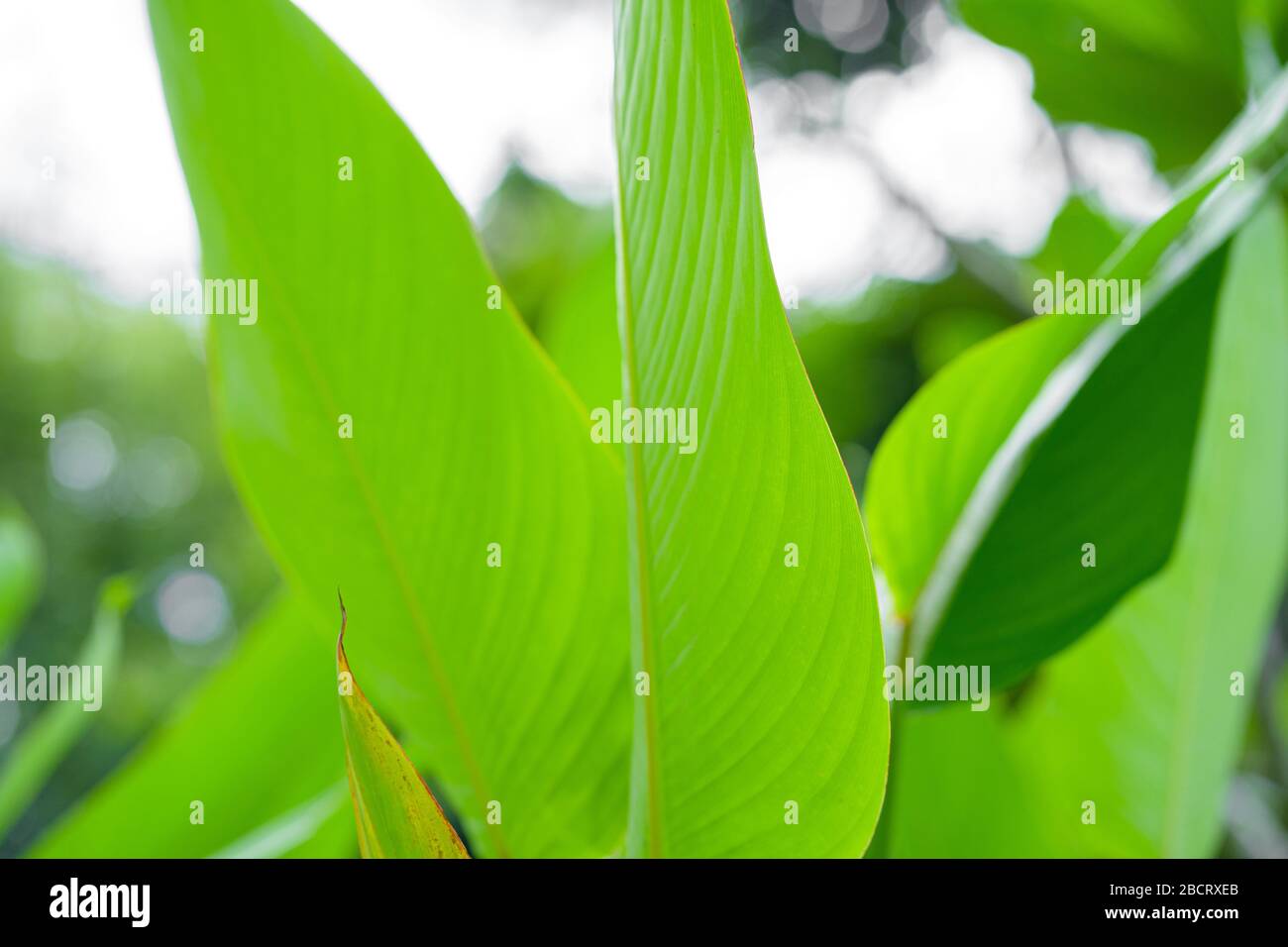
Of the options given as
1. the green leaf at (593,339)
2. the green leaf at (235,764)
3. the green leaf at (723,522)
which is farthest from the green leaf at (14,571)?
the green leaf at (723,522)

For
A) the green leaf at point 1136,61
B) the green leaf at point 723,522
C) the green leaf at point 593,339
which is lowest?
the green leaf at point 723,522

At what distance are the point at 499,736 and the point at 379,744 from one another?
11 centimetres

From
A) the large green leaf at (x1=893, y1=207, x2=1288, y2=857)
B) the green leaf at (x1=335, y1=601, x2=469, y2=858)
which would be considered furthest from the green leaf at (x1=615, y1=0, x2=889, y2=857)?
the large green leaf at (x1=893, y1=207, x2=1288, y2=857)

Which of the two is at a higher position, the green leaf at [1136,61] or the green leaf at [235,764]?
the green leaf at [1136,61]

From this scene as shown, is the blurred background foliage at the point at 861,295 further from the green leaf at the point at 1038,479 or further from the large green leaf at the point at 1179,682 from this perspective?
the green leaf at the point at 1038,479

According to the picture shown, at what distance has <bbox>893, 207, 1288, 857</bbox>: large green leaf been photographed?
0.46 metres

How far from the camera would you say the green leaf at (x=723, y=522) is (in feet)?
0.78

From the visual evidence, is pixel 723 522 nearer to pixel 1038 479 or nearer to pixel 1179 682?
pixel 1038 479

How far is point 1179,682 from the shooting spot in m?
0.51

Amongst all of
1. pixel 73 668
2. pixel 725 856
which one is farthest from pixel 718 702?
pixel 73 668

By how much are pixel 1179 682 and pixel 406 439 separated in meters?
0.44

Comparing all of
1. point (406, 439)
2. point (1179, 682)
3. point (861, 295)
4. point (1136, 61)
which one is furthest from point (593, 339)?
point (861, 295)

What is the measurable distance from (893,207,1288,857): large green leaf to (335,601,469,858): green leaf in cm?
26

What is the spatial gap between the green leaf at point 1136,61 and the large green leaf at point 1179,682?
26cm
